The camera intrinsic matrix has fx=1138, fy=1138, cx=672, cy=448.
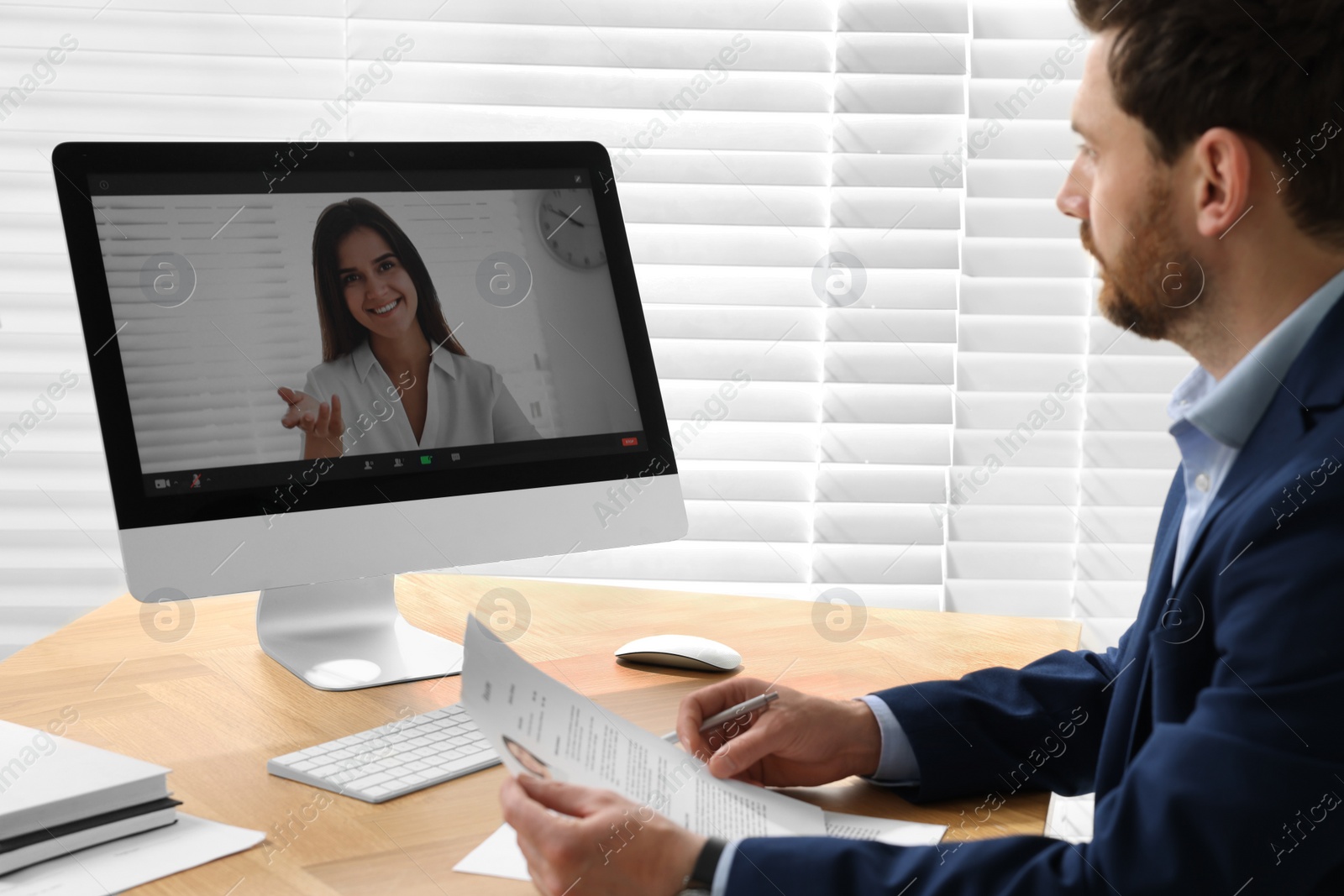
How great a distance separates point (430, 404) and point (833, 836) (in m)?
0.67

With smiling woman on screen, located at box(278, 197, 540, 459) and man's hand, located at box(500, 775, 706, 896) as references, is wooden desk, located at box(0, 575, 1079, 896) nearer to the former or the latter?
man's hand, located at box(500, 775, 706, 896)

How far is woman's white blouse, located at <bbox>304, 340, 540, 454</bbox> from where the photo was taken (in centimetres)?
122

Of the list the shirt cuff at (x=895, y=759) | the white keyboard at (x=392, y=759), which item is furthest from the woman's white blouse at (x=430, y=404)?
the shirt cuff at (x=895, y=759)

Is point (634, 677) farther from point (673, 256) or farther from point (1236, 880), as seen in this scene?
point (673, 256)

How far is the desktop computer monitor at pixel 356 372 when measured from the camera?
1.14 metres

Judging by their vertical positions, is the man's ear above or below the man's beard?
above

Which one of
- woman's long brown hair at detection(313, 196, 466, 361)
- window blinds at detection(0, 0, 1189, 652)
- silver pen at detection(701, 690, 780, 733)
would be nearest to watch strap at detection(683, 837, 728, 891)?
silver pen at detection(701, 690, 780, 733)

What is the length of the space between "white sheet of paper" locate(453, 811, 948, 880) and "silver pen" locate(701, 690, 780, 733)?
0.11 m

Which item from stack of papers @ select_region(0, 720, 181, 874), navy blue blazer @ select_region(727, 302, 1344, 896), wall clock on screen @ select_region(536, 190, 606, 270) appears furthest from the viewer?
wall clock on screen @ select_region(536, 190, 606, 270)

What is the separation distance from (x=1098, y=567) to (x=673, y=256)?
37.5 inches

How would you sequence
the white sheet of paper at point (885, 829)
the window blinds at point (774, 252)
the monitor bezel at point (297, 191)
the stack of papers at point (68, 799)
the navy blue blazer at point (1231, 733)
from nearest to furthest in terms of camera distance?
the navy blue blazer at point (1231, 733)
the stack of papers at point (68, 799)
the white sheet of paper at point (885, 829)
the monitor bezel at point (297, 191)
the window blinds at point (774, 252)

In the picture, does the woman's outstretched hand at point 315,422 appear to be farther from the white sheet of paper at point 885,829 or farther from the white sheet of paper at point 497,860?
the white sheet of paper at point 885,829

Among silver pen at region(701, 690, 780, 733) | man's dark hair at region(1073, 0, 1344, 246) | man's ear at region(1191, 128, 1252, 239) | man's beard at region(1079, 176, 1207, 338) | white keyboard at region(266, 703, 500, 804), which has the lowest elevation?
white keyboard at region(266, 703, 500, 804)

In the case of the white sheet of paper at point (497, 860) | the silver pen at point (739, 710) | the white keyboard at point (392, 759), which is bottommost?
the white sheet of paper at point (497, 860)
